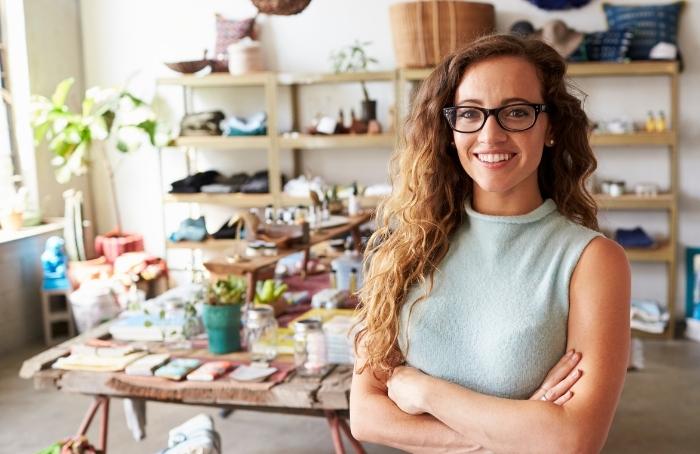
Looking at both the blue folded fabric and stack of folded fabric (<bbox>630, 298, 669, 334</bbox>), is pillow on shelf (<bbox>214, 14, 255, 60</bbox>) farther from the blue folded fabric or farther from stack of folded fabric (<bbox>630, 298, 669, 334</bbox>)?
stack of folded fabric (<bbox>630, 298, 669, 334</bbox>)

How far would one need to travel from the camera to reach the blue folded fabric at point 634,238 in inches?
248

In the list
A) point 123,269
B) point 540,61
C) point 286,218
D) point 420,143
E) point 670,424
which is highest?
point 540,61

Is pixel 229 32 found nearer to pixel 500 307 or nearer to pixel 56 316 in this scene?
pixel 56 316

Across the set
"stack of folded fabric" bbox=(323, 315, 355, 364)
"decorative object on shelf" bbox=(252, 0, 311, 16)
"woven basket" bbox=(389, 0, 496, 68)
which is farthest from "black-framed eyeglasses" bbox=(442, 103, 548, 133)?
"woven basket" bbox=(389, 0, 496, 68)

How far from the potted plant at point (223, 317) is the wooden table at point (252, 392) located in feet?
0.18

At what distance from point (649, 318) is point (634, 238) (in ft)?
1.97

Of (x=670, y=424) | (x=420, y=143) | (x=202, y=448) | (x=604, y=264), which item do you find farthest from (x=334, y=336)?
(x=670, y=424)

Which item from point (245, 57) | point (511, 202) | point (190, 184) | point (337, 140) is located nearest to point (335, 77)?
point (337, 140)

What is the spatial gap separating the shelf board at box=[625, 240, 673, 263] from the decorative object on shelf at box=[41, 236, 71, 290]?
421 cm

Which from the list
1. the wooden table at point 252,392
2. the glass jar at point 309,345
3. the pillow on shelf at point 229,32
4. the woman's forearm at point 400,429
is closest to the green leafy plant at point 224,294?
the wooden table at point 252,392

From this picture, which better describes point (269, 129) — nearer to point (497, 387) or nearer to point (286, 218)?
point (286, 218)

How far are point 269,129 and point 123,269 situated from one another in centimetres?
160

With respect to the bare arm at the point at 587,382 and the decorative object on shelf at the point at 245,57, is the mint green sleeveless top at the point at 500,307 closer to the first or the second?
the bare arm at the point at 587,382

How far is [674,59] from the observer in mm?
6113
